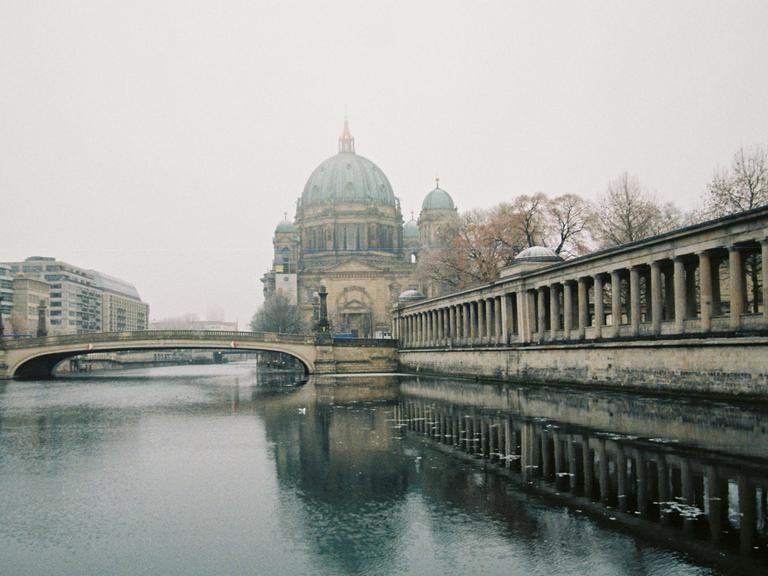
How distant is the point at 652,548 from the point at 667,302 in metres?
33.4

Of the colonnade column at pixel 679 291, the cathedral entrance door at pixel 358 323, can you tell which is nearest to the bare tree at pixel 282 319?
the cathedral entrance door at pixel 358 323

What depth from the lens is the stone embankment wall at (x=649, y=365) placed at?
86.6ft

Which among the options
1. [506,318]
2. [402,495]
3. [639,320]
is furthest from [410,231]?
[402,495]

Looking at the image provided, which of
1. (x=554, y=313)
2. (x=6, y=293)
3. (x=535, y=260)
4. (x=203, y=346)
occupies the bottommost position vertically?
(x=203, y=346)

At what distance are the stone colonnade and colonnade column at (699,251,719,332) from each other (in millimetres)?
39

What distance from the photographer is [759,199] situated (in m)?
51.5

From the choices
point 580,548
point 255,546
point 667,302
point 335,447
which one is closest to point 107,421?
point 335,447

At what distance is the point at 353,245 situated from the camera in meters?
151

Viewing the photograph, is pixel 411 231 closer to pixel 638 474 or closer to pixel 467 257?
pixel 467 257

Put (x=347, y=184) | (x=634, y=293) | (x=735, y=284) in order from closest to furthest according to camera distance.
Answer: (x=735, y=284), (x=634, y=293), (x=347, y=184)

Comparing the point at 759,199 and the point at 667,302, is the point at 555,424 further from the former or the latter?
the point at 759,199

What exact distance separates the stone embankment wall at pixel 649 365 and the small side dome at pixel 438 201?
332 ft

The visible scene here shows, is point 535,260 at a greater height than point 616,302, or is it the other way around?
point 535,260

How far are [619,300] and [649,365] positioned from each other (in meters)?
5.99
